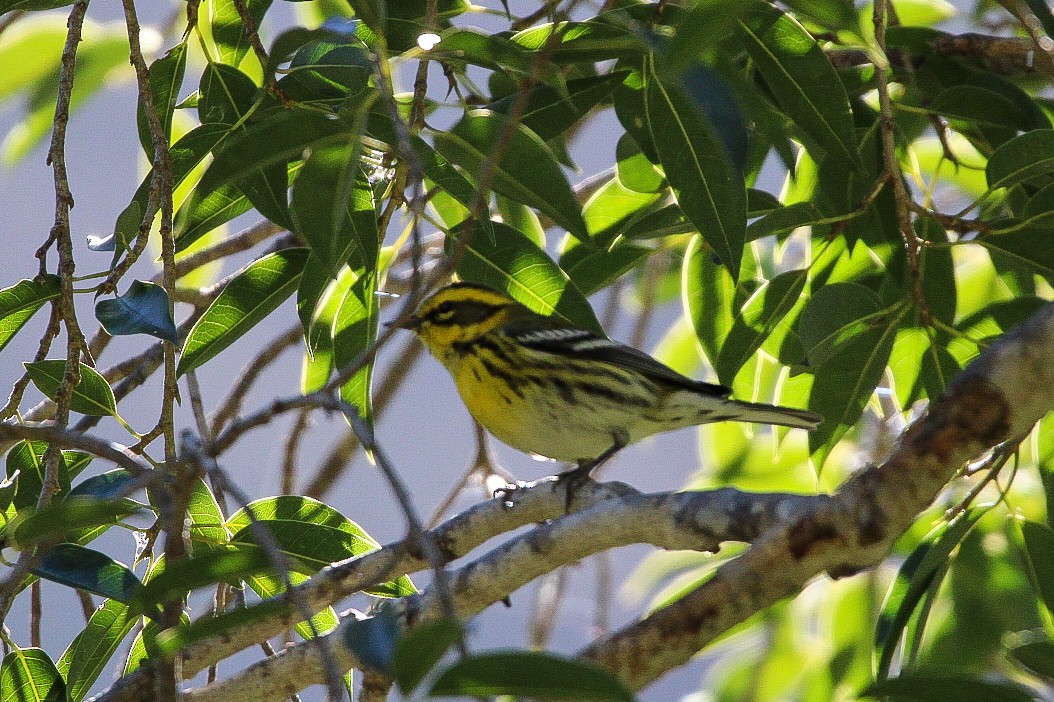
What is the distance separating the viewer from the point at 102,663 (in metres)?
2.25

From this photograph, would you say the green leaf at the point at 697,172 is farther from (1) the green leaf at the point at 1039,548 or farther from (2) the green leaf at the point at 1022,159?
(1) the green leaf at the point at 1039,548

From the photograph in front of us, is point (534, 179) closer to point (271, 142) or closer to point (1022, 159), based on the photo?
point (271, 142)

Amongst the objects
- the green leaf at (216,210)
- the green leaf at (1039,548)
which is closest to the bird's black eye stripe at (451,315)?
the green leaf at (216,210)

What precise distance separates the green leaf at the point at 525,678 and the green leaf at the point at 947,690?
0.40 metres

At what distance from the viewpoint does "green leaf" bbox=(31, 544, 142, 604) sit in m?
1.84

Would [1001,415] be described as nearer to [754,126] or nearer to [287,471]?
[754,126]

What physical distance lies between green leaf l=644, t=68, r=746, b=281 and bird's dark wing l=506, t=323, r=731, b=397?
123 cm

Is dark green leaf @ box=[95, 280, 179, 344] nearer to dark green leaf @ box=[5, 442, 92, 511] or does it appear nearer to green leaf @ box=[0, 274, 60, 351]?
green leaf @ box=[0, 274, 60, 351]

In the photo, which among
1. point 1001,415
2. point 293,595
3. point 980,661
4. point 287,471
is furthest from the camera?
point 287,471

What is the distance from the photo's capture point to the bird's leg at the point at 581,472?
2.57 meters

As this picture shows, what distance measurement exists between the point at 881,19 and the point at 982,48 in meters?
0.83

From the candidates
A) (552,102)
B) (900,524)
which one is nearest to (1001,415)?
(900,524)

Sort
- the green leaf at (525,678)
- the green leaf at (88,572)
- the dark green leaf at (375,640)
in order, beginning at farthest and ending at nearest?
the green leaf at (88,572), the dark green leaf at (375,640), the green leaf at (525,678)

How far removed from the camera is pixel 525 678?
1006 millimetres
